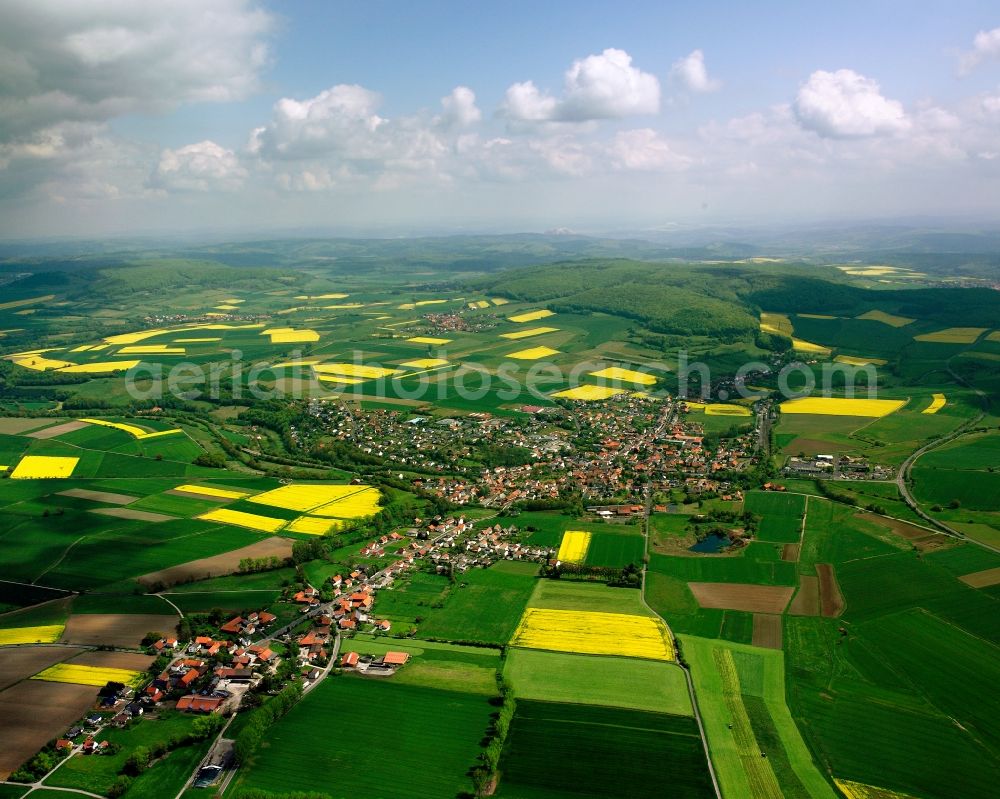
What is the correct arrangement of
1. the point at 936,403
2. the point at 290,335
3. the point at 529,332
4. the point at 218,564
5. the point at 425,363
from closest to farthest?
1. the point at 218,564
2. the point at 936,403
3. the point at 425,363
4. the point at 529,332
5. the point at 290,335

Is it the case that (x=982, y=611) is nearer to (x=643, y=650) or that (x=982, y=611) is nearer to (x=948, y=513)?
(x=948, y=513)

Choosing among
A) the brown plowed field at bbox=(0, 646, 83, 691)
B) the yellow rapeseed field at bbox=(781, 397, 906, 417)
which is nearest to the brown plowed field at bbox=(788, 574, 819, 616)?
the brown plowed field at bbox=(0, 646, 83, 691)

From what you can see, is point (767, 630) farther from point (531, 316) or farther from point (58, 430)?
point (531, 316)

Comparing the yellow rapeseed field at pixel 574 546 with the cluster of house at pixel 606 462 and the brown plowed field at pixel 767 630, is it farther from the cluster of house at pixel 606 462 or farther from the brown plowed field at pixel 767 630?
the brown plowed field at pixel 767 630

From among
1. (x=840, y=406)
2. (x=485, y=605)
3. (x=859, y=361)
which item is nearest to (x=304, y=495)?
(x=485, y=605)

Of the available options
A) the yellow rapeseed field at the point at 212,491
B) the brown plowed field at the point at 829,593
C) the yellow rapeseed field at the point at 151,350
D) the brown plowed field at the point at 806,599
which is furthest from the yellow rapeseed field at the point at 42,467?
the brown plowed field at the point at 829,593
